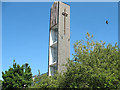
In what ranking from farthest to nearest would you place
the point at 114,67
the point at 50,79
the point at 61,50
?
the point at 61,50
the point at 50,79
the point at 114,67

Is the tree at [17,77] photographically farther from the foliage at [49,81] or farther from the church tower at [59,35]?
the foliage at [49,81]

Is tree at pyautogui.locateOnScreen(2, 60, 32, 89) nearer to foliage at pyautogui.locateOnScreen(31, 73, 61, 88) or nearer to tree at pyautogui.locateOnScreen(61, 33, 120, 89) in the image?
foliage at pyautogui.locateOnScreen(31, 73, 61, 88)

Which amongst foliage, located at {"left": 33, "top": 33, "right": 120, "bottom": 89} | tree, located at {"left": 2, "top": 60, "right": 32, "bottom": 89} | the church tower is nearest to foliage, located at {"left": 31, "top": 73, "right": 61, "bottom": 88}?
foliage, located at {"left": 33, "top": 33, "right": 120, "bottom": 89}

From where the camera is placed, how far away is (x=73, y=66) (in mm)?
9891

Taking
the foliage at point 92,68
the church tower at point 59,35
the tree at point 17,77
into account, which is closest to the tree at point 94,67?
the foliage at point 92,68

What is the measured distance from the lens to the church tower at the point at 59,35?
49.5 ft

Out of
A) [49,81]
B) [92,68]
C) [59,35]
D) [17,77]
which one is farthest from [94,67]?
[17,77]

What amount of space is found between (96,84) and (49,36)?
8.70 m

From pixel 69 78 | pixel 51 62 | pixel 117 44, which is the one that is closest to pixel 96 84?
pixel 69 78

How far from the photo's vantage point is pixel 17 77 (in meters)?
16.1

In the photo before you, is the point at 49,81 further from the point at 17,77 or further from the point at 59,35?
the point at 17,77

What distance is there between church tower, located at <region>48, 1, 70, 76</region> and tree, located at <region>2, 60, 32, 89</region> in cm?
208

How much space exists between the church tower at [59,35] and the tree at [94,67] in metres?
4.65

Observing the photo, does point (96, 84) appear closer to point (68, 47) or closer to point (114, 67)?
point (114, 67)
